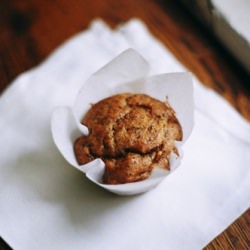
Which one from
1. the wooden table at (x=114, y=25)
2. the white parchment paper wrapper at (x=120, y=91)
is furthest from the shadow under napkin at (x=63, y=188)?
the wooden table at (x=114, y=25)

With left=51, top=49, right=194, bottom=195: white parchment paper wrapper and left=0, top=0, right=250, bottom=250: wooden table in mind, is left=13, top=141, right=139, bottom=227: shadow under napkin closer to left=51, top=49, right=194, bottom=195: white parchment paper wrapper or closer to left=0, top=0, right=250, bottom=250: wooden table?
left=51, top=49, right=194, bottom=195: white parchment paper wrapper

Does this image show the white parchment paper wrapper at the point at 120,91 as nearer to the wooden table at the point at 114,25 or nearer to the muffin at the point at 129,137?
the muffin at the point at 129,137

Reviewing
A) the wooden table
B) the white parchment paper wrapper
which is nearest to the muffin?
the white parchment paper wrapper

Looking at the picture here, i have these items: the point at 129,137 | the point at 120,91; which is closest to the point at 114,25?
the point at 120,91

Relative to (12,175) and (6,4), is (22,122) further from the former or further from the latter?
(6,4)

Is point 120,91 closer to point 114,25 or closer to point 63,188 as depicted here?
point 63,188

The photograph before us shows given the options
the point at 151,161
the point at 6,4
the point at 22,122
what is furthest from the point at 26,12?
the point at 151,161
